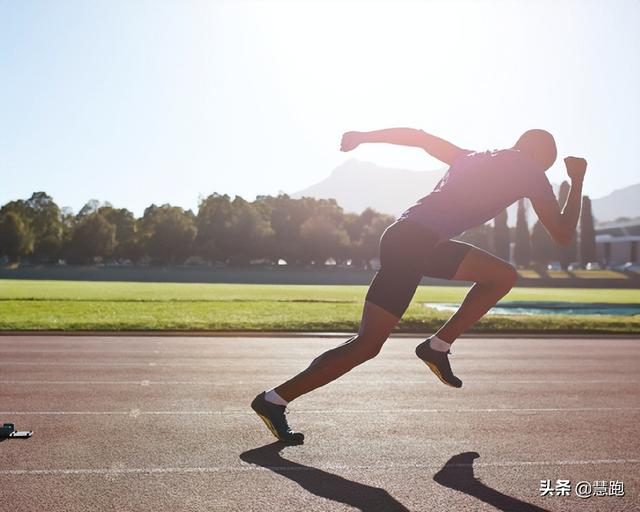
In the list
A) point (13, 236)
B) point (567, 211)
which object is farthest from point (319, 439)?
point (13, 236)

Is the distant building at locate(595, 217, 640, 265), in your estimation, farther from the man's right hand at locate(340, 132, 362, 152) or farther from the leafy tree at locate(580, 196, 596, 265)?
the man's right hand at locate(340, 132, 362, 152)

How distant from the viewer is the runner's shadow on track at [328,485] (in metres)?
3.58

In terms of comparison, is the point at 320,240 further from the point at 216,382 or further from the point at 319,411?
the point at 319,411

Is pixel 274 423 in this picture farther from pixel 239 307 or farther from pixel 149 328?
pixel 239 307

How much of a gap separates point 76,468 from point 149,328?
11.3 metres

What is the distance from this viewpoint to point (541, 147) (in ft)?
14.4

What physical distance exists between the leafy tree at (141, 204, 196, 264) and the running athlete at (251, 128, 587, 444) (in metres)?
83.8

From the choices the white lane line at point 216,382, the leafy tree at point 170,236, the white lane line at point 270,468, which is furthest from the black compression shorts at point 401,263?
the leafy tree at point 170,236

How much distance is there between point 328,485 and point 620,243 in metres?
107

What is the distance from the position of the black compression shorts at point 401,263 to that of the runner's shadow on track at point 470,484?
974mm

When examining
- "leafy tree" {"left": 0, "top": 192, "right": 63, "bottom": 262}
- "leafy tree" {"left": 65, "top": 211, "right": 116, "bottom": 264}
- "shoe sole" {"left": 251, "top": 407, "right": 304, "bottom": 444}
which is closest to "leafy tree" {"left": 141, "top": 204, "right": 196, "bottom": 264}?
"leafy tree" {"left": 65, "top": 211, "right": 116, "bottom": 264}

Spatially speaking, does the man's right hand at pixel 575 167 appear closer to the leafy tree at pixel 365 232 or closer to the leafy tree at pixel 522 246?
the leafy tree at pixel 522 246

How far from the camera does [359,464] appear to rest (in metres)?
4.36

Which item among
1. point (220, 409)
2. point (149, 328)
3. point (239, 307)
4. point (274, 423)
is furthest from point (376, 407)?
point (239, 307)
